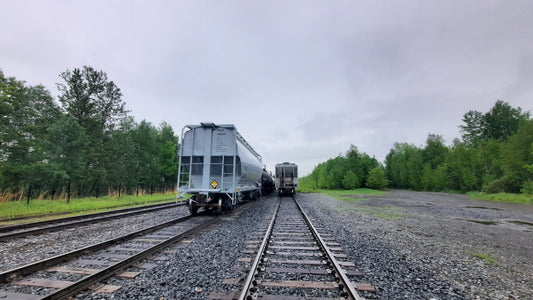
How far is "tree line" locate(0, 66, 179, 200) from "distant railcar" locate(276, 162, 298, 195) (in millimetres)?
14982

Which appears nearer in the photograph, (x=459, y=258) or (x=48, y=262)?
(x=48, y=262)

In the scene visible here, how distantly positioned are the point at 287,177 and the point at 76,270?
20979 millimetres

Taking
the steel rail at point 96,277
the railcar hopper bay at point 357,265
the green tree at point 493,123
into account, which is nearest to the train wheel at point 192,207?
the railcar hopper bay at point 357,265

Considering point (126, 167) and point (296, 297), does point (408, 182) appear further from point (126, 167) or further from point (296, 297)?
point (296, 297)

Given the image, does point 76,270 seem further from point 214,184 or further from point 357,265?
point 214,184

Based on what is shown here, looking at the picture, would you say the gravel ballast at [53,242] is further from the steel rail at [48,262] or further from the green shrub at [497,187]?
the green shrub at [497,187]

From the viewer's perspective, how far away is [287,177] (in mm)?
23969

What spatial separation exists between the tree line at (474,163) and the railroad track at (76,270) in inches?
1287

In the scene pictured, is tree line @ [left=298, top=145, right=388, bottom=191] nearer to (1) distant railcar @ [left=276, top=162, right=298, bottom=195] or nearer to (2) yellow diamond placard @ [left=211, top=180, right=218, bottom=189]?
(1) distant railcar @ [left=276, top=162, right=298, bottom=195]

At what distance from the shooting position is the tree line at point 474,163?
2588cm

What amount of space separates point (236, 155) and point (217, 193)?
1976 millimetres

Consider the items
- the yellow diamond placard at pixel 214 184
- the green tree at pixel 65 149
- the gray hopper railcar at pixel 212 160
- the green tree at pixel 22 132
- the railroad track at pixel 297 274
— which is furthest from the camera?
the green tree at pixel 65 149

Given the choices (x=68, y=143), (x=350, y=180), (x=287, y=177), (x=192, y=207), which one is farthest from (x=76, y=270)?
(x=350, y=180)

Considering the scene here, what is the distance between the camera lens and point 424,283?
3.42 metres
